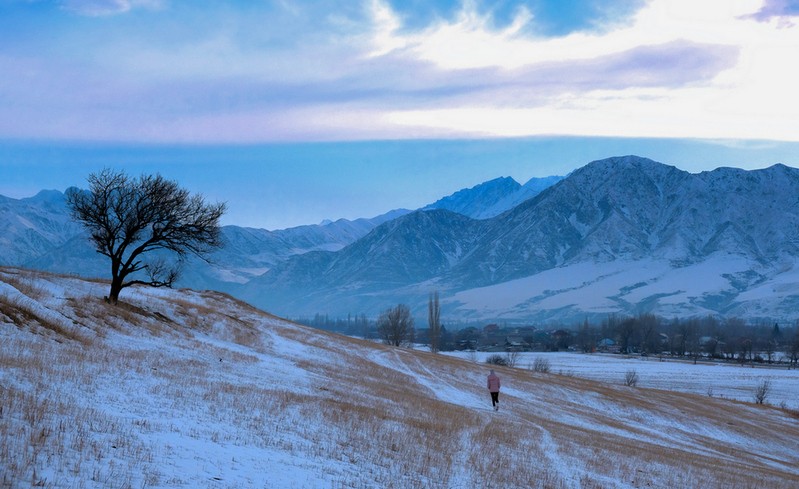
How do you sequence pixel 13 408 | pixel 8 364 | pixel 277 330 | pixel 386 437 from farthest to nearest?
pixel 277 330, pixel 386 437, pixel 8 364, pixel 13 408

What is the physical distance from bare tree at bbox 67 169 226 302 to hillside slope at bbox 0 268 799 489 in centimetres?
401

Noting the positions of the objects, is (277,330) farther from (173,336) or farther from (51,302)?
(51,302)

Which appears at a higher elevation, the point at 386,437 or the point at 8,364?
the point at 8,364

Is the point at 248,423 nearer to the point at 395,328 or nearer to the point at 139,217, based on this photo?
the point at 139,217

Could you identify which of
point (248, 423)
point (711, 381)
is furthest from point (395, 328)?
point (248, 423)

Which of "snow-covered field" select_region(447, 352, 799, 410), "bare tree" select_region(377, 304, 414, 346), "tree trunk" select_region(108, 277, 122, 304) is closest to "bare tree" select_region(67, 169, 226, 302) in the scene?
"tree trunk" select_region(108, 277, 122, 304)

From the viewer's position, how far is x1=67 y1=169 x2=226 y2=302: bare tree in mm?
43594

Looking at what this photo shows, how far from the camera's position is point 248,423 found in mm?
18578

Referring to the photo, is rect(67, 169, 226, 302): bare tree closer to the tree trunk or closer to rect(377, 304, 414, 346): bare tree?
the tree trunk

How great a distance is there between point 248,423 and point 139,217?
29195 mm

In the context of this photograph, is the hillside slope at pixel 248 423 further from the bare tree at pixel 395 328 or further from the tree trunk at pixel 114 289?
the bare tree at pixel 395 328

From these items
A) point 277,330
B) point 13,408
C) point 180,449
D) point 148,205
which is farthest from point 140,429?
point 277,330

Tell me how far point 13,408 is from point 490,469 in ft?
40.0

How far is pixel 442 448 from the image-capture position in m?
20.9
